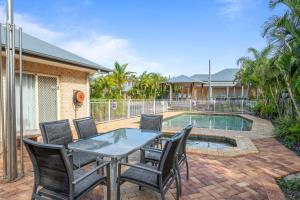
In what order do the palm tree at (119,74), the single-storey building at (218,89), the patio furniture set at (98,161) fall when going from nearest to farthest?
the patio furniture set at (98,161) < the palm tree at (119,74) < the single-storey building at (218,89)

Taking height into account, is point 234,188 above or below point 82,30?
below

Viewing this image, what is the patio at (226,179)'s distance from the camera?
3.46 metres

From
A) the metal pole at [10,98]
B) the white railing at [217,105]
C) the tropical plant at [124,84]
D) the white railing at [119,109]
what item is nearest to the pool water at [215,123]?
the white railing at [217,105]

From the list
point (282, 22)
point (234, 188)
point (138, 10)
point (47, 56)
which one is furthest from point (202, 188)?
point (138, 10)

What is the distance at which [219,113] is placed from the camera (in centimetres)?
1789

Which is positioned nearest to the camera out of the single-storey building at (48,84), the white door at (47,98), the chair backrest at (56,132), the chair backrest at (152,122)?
the chair backrest at (56,132)

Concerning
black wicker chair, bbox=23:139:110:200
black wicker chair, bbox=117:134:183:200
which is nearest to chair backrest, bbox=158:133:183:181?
black wicker chair, bbox=117:134:183:200

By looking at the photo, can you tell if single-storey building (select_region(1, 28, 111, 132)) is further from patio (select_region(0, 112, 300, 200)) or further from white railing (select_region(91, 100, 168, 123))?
patio (select_region(0, 112, 300, 200))

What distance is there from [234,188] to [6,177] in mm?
3992

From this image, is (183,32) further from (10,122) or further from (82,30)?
(10,122)

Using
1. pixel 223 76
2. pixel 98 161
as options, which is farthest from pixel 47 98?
pixel 223 76

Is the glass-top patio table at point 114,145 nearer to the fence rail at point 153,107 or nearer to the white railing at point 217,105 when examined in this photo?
the fence rail at point 153,107

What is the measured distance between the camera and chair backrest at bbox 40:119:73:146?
11.8ft

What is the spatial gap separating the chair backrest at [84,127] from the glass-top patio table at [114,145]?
1.74 ft
